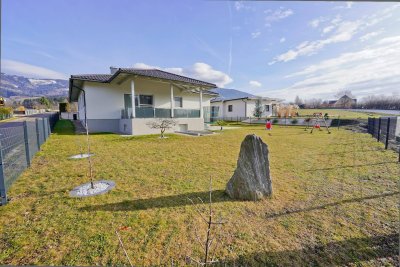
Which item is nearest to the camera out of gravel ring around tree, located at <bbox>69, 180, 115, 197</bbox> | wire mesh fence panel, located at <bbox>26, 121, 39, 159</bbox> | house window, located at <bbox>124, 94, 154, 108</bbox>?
gravel ring around tree, located at <bbox>69, 180, 115, 197</bbox>

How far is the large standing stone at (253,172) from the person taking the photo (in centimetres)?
345

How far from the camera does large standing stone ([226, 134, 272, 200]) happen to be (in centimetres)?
345

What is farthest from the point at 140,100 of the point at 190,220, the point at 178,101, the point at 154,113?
the point at 190,220

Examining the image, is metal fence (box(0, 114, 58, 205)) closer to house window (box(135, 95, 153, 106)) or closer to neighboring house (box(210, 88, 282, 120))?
house window (box(135, 95, 153, 106))

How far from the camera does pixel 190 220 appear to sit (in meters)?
2.82

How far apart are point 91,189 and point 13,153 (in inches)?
98.1

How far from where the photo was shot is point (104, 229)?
2.57m

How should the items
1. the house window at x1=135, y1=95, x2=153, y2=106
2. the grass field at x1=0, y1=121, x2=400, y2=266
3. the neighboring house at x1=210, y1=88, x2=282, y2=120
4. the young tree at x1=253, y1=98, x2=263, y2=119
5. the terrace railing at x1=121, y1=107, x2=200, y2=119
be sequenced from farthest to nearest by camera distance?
the young tree at x1=253, y1=98, x2=263, y2=119 → the neighboring house at x1=210, y1=88, x2=282, y2=120 → the house window at x1=135, y1=95, x2=153, y2=106 → the terrace railing at x1=121, y1=107, x2=200, y2=119 → the grass field at x1=0, y1=121, x2=400, y2=266

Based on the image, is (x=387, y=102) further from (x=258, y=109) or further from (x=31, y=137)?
(x=31, y=137)

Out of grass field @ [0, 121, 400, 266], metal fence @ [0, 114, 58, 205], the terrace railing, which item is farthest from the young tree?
metal fence @ [0, 114, 58, 205]

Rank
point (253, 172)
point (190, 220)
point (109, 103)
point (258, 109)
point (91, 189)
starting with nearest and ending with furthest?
point (190, 220) → point (253, 172) → point (91, 189) → point (109, 103) → point (258, 109)

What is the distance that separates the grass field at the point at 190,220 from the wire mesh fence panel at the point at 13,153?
23cm

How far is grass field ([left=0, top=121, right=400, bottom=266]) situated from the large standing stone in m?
0.19

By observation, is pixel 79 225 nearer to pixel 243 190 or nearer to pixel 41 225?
pixel 41 225
